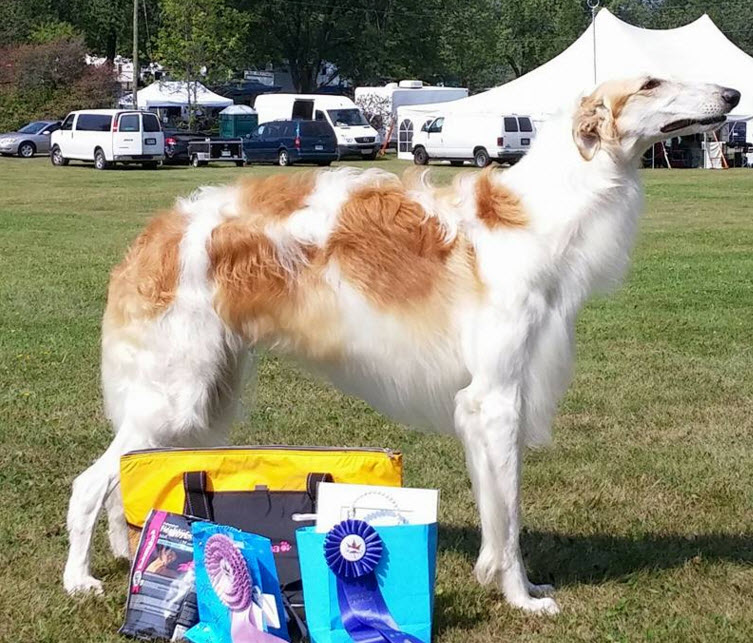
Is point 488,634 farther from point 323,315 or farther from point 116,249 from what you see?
point 116,249

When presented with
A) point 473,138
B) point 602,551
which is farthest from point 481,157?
point 602,551

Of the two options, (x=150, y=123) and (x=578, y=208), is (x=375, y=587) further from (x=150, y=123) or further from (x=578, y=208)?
(x=150, y=123)

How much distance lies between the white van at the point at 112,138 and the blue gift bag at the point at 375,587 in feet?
116

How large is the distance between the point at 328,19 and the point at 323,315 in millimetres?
69040

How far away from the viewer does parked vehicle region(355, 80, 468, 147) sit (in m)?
54.1

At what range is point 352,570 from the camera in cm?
396

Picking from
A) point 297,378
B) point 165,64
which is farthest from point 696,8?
point 297,378

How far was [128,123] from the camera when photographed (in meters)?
38.1

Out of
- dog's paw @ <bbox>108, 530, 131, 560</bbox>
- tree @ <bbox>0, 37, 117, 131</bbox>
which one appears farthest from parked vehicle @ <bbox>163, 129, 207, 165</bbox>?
dog's paw @ <bbox>108, 530, 131, 560</bbox>

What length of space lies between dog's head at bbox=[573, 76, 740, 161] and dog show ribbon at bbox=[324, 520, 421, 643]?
1.74 metres

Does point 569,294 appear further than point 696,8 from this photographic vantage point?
No

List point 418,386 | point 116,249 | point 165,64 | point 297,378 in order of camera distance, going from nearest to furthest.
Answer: point 418,386, point 297,378, point 116,249, point 165,64

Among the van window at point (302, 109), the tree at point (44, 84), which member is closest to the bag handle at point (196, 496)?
the van window at point (302, 109)

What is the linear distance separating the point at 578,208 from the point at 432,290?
0.67 metres
